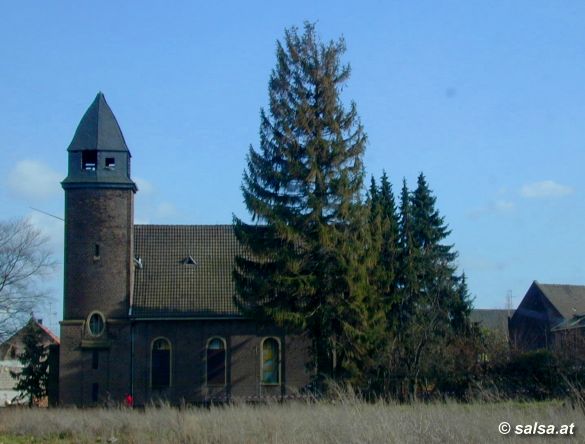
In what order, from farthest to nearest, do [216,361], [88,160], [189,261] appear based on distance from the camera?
[189,261], [88,160], [216,361]

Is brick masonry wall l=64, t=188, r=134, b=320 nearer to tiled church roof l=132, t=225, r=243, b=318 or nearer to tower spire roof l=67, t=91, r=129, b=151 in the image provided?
tiled church roof l=132, t=225, r=243, b=318

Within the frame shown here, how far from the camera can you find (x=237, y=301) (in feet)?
125

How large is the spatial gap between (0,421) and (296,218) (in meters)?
14.1

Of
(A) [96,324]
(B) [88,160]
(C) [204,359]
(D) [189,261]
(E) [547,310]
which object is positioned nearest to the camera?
(A) [96,324]

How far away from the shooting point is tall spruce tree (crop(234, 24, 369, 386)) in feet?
115

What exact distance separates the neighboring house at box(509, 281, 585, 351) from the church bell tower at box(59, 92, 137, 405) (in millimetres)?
33908

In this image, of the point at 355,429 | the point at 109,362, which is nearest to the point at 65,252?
the point at 109,362

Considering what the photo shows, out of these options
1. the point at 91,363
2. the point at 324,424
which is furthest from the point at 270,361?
the point at 324,424

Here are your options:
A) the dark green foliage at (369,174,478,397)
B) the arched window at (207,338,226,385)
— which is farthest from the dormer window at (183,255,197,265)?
the dark green foliage at (369,174,478,397)

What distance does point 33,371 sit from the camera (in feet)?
152

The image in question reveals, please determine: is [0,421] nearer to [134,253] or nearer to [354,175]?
[354,175]

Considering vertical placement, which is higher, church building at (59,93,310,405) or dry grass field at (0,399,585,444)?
church building at (59,93,310,405)

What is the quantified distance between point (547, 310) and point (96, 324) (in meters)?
39.8

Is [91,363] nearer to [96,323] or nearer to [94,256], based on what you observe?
[96,323]
